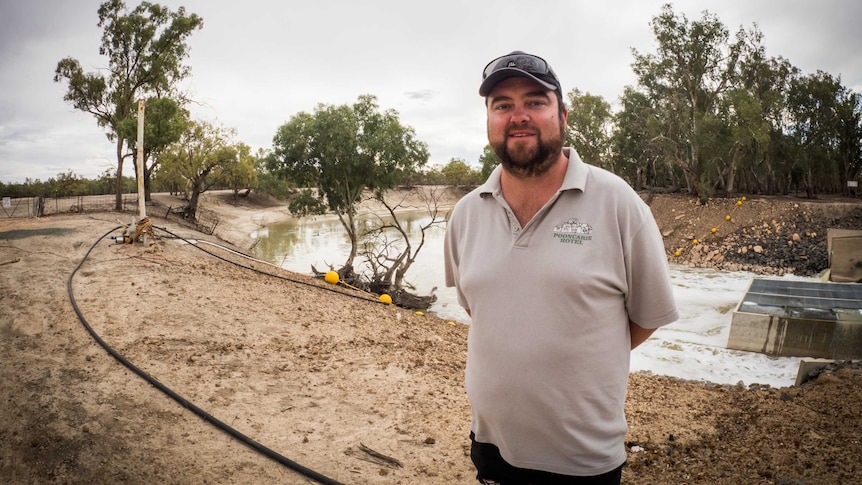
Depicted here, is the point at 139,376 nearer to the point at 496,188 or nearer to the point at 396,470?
the point at 396,470

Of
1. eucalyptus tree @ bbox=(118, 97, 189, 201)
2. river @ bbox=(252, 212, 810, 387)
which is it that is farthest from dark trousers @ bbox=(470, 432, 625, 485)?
eucalyptus tree @ bbox=(118, 97, 189, 201)

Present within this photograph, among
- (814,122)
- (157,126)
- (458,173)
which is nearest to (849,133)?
(814,122)

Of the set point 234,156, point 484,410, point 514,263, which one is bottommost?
point 484,410

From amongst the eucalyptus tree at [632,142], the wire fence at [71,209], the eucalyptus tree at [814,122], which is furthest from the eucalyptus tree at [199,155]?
the eucalyptus tree at [814,122]

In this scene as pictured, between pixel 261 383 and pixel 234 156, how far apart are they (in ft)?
84.8

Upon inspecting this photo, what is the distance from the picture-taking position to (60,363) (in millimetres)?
6039

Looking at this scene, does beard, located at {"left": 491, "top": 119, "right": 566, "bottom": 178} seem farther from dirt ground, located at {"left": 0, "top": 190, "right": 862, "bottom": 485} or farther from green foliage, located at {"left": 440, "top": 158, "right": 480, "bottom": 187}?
green foliage, located at {"left": 440, "top": 158, "right": 480, "bottom": 187}

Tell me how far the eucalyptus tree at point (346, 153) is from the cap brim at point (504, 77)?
15086 mm

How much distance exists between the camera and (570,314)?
1.88 m

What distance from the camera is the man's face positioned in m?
2.01

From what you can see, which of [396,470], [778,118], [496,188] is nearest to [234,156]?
[396,470]

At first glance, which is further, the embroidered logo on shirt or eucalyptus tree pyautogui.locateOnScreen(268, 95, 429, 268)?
eucalyptus tree pyautogui.locateOnScreen(268, 95, 429, 268)

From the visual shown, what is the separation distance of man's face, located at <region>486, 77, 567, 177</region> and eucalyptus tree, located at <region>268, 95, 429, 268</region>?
15.1 m

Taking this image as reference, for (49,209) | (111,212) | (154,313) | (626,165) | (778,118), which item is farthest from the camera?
(626,165)
